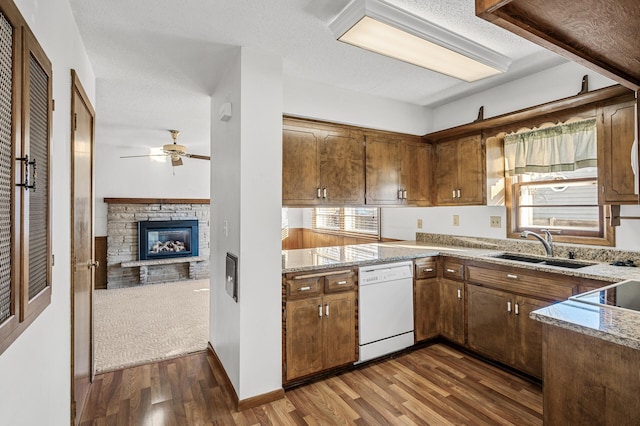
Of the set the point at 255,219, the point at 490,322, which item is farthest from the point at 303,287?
the point at 490,322

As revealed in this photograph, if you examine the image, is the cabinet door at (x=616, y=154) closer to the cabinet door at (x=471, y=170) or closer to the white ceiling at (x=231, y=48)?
the white ceiling at (x=231, y=48)

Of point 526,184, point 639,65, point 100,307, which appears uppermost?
point 639,65

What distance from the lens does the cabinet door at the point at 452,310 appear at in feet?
9.95

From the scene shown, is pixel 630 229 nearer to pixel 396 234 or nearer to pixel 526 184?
pixel 526 184

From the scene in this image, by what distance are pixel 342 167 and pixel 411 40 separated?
49.4 inches

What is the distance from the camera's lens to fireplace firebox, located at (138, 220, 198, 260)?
19.2 ft

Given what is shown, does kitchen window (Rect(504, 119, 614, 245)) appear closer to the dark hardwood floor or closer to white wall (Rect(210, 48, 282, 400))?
the dark hardwood floor

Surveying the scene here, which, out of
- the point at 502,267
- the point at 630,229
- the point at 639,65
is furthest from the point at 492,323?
the point at 639,65

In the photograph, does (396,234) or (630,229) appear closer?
(630,229)

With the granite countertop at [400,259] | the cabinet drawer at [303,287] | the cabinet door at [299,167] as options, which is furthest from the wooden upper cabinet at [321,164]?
the cabinet drawer at [303,287]

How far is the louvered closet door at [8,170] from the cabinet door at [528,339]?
9.71ft

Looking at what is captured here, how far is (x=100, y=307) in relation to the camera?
4527mm

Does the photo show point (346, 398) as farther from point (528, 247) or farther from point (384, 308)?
point (528, 247)

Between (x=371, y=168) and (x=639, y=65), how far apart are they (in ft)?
7.08
